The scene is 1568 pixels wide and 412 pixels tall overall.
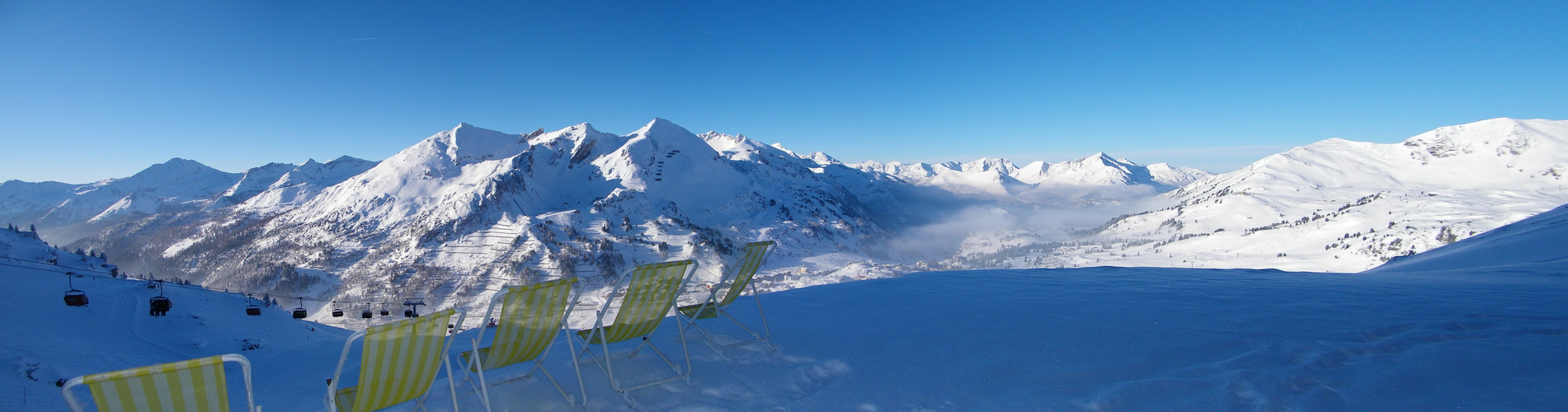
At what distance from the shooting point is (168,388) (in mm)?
3234

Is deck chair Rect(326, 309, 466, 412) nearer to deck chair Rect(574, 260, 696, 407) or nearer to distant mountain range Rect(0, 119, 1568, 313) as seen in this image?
deck chair Rect(574, 260, 696, 407)

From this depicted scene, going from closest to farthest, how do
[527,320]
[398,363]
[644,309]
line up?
1. [398,363]
2. [527,320]
3. [644,309]

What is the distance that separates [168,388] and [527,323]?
2.34m

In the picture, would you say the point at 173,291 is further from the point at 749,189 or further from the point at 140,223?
the point at 140,223

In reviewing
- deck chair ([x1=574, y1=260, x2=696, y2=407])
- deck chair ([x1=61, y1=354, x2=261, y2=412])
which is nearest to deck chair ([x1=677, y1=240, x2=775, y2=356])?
deck chair ([x1=574, y1=260, x2=696, y2=407])

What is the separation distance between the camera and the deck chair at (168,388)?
2996mm

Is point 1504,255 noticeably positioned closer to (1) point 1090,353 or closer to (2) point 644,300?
(1) point 1090,353

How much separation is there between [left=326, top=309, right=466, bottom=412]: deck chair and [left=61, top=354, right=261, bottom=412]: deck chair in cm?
63

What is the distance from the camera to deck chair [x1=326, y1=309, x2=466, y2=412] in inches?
158

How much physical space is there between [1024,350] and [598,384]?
501cm

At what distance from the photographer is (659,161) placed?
15512cm

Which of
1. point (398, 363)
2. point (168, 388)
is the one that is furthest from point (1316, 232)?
point (168, 388)

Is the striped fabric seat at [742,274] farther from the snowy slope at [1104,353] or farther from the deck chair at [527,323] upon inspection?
the deck chair at [527,323]

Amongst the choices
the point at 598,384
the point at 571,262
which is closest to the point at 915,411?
the point at 598,384
